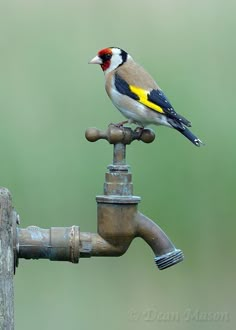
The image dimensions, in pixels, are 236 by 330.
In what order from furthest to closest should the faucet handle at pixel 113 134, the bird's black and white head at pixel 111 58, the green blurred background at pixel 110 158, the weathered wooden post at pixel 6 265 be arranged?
1. the bird's black and white head at pixel 111 58
2. the green blurred background at pixel 110 158
3. the faucet handle at pixel 113 134
4. the weathered wooden post at pixel 6 265

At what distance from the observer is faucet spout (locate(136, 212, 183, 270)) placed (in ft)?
9.02

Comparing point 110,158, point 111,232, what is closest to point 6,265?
point 111,232

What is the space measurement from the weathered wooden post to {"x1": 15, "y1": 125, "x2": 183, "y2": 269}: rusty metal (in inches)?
8.2

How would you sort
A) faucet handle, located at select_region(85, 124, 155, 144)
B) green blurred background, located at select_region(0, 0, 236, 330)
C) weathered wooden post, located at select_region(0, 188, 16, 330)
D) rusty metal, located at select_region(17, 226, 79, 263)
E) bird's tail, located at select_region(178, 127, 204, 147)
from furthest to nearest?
green blurred background, located at select_region(0, 0, 236, 330) < bird's tail, located at select_region(178, 127, 204, 147) < faucet handle, located at select_region(85, 124, 155, 144) < rusty metal, located at select_region(17, 226, 79, 263) < weathered wooden post, located at select_region(0, 188, 16, 330)

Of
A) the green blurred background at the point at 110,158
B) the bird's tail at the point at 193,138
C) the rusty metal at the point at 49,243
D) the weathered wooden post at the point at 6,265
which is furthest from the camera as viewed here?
the green blurred background at the point at 110,158

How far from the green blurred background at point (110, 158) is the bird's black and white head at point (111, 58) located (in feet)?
0.71

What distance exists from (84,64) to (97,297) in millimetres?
1160

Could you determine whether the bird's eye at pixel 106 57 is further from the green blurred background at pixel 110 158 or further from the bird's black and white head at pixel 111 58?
the green blurred background at pixel 110 158

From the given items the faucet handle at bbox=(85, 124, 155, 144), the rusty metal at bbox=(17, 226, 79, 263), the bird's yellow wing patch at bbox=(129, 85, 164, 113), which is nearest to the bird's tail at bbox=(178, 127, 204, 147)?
the bird's yellow wing patch at bbox=(129, 85, 164, 113)

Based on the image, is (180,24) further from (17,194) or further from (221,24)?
(17,194)

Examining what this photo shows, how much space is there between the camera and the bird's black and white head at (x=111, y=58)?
4082mm

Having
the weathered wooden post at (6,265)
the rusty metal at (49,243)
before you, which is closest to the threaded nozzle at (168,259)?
the rusty metal at (49,243)

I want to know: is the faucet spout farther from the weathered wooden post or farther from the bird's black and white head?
the bird's black and white head

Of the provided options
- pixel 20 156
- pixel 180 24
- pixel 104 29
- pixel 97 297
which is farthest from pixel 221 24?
pixel 97 297
